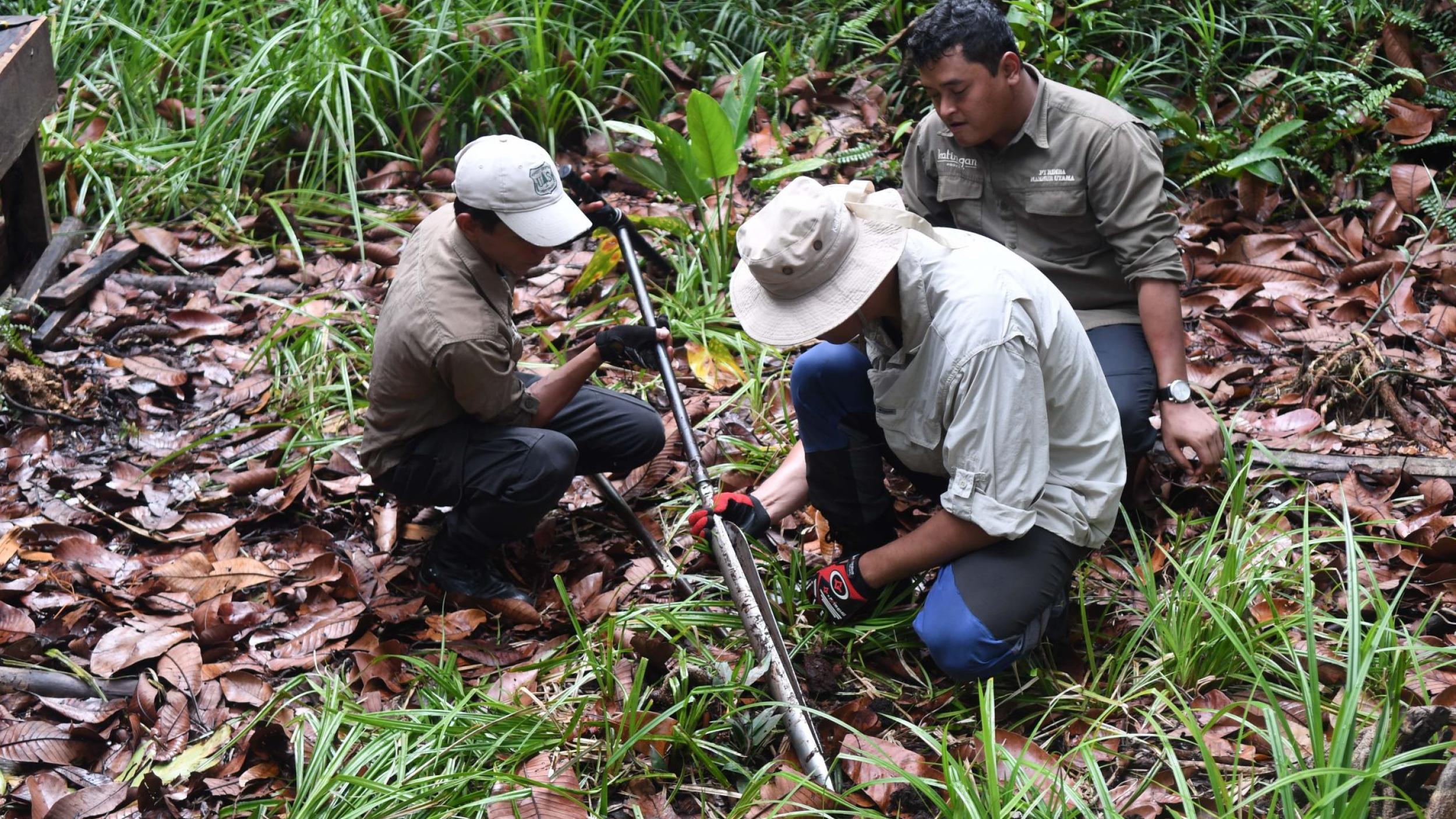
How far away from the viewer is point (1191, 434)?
2.96m

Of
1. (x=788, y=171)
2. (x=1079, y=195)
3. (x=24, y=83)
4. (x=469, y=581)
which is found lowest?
(x=469, y=581)

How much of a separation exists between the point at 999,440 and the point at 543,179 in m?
1.34

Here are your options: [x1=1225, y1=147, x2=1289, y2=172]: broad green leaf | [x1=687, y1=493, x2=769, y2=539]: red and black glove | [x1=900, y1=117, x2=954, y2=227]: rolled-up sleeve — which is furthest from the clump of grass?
[x1=1225, y1=147, x2=1289, y2=172]: broad green leaf

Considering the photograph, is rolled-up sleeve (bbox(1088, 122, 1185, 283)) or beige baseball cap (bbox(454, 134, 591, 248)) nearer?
beige baseball cap (bbox(454, 134, 591, 248))

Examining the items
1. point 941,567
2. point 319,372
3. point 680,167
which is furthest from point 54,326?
point 941,567

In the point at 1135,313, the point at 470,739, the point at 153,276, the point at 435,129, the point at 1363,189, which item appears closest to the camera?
the point at 470,739

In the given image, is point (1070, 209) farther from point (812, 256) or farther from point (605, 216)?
point (605, 216)

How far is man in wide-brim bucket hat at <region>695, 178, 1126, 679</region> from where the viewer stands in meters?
2.34

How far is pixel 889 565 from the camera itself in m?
2.64

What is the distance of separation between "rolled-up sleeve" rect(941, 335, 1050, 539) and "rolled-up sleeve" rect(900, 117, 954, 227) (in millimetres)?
1215

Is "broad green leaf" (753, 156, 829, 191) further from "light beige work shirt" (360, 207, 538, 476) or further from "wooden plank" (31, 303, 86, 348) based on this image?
"wooden plank" (31, 303, 86, 348)

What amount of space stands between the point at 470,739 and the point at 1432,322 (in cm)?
322

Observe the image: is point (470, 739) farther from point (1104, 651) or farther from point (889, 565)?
point (1104, 651)

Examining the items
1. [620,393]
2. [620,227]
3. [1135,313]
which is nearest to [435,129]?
[620,227]
